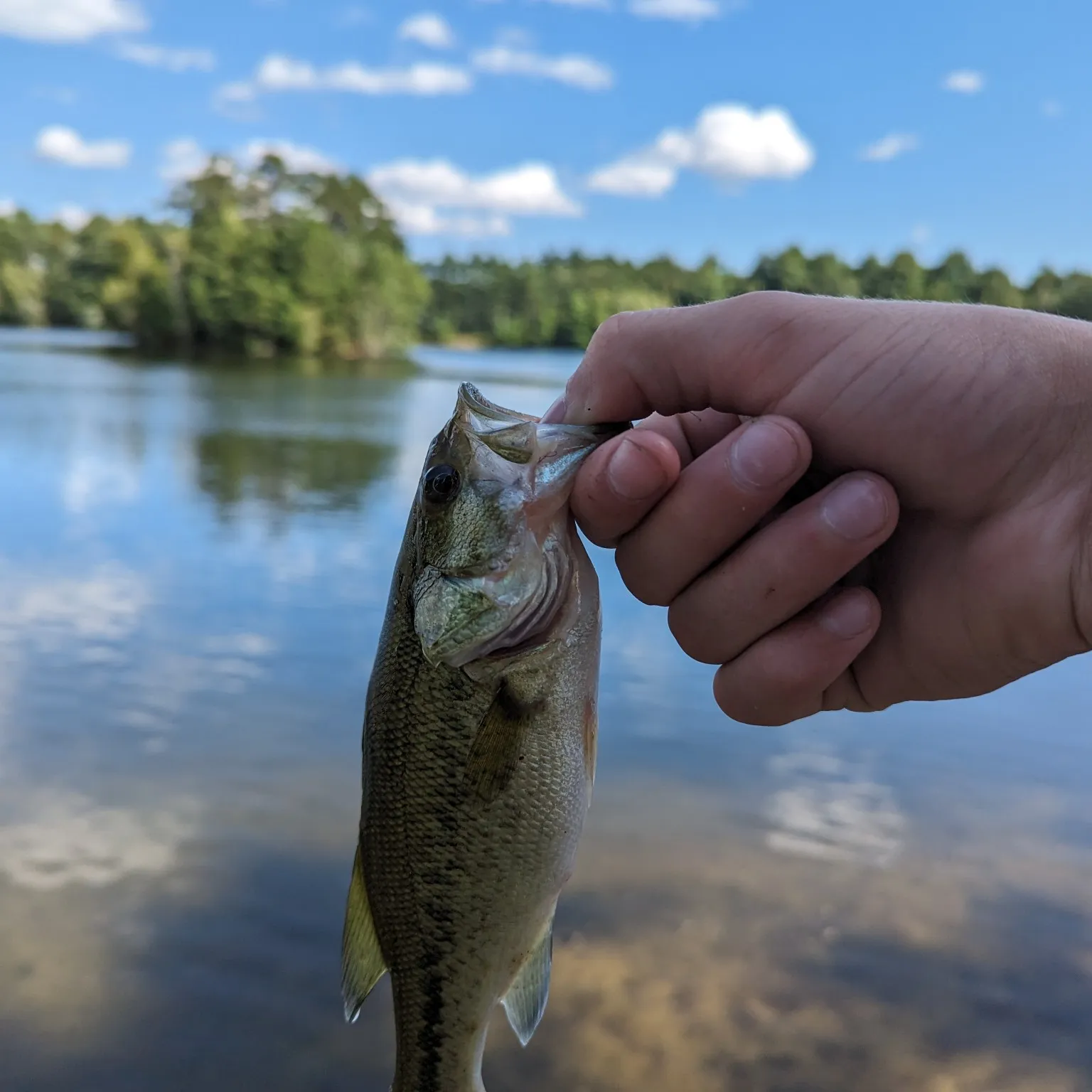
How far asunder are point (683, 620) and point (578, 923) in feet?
10.3

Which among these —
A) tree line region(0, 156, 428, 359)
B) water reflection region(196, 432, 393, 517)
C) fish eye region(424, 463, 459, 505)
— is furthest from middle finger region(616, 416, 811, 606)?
tree line region(0, 156, 428, 359)

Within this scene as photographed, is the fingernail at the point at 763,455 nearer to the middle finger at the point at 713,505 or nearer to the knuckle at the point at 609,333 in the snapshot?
the middle finger at the point at 713,505

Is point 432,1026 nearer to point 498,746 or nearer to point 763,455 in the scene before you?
point 498,746

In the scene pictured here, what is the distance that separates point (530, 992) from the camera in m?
2.59

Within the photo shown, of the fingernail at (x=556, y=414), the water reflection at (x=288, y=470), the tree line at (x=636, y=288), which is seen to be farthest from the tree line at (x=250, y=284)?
the fingernail at (x=556, y=414)

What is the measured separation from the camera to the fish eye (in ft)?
8.00

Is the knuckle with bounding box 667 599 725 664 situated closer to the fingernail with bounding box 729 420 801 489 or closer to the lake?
the fingernail with bounding box 729 420 801 489

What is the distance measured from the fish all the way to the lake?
86.9 inches

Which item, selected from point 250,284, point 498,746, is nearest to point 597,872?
point 498,746

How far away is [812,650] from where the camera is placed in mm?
2678

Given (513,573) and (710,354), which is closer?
(513,573)

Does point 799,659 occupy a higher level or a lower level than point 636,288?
lower

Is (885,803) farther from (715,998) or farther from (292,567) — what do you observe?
(292,567)

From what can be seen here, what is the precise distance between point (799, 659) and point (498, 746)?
35.2 inches
